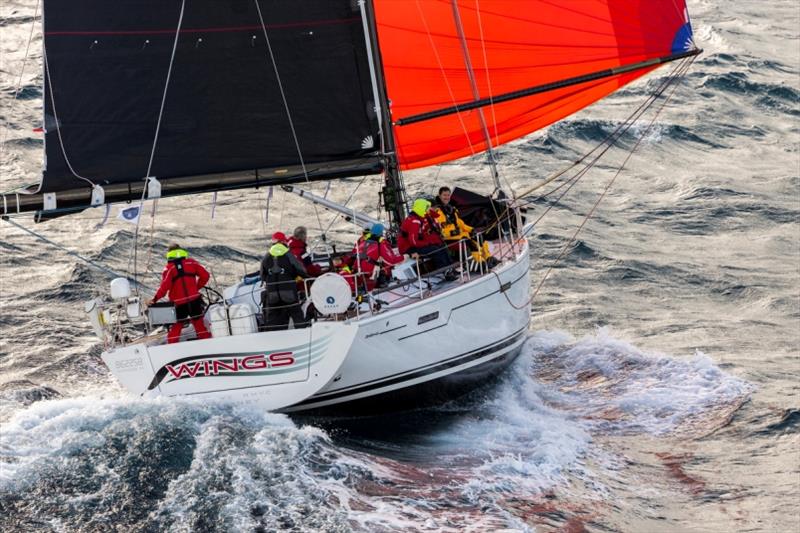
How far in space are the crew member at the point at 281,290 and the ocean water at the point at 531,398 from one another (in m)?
0.98

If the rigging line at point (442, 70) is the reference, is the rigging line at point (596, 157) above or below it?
below

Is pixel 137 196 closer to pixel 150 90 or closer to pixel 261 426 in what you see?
pixel 150 90

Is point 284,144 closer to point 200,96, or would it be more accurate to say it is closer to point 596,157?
point 200,96

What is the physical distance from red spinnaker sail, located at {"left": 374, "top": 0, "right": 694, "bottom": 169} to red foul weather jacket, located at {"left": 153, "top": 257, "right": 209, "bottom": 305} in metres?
3.65

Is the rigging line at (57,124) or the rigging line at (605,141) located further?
the rigging line at (605,141)

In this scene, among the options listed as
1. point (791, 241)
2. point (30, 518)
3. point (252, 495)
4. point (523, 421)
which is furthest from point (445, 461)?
point (791, 241)

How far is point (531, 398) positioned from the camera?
43.2ft

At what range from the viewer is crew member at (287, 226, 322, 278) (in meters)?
12.5

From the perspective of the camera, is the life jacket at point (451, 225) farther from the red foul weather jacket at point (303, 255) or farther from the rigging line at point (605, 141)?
the red foul weather jacket at point (303, 255)

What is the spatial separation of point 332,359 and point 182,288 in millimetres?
1809

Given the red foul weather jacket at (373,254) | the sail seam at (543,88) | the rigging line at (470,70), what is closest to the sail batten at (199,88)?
the sail seam at (543,88)

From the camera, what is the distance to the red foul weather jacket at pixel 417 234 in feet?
41.3

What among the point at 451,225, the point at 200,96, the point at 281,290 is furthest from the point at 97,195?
the point at 451,225

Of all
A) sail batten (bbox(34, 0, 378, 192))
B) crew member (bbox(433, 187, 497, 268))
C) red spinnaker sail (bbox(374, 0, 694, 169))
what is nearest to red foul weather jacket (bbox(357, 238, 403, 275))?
crew member (bbox(433, 187, 497, 268))
